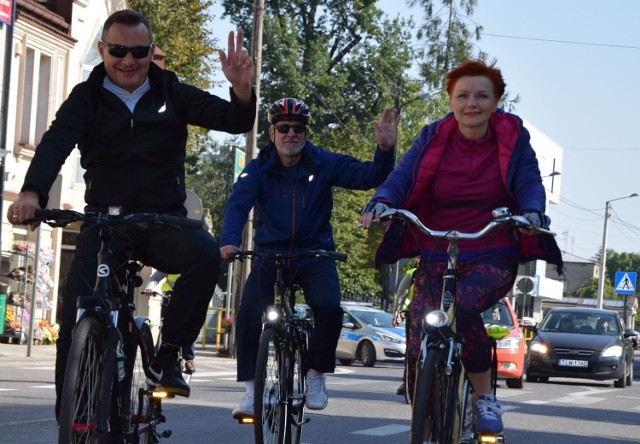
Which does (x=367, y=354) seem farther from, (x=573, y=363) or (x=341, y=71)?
(x=341, y=71)

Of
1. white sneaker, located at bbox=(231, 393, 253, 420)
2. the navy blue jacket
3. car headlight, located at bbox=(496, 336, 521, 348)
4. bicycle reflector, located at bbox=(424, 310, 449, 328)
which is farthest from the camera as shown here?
car headlight, located at bbox=(496, 336, 521, 348)

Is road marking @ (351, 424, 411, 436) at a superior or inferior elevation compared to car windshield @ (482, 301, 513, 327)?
inferior

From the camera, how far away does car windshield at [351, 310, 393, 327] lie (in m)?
36.0

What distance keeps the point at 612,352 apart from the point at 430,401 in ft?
74.4

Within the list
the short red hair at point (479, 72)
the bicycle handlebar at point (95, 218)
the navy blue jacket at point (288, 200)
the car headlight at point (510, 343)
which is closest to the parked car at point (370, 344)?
the car headlight at point (510, 343)

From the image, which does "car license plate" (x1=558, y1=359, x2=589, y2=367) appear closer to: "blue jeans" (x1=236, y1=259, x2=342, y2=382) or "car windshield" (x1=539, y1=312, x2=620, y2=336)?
"car windshield" (x1=539, y1=312, x2=620, y2=336)

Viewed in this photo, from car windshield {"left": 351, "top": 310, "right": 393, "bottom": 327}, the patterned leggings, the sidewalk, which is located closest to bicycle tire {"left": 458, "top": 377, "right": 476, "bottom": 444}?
the patterned leggings

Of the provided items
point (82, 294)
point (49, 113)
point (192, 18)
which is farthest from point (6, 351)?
point (192, 18)

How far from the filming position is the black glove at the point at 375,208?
678cm

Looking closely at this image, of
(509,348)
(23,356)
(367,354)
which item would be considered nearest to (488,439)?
(23,356)

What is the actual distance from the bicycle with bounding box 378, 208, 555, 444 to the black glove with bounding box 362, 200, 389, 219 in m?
0.03

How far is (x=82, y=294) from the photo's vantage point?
21.0 ft

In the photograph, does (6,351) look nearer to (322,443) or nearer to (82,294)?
(322,443)

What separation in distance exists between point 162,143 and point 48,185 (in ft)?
2.11
